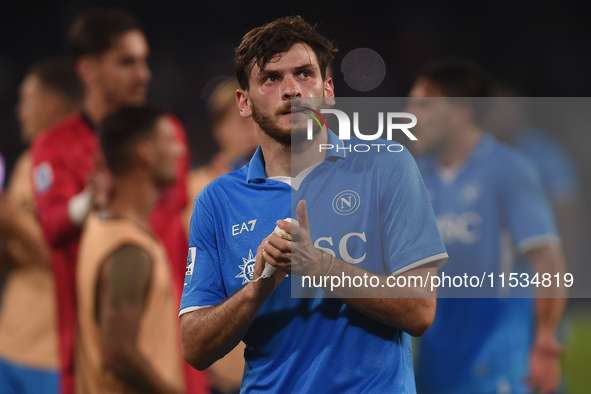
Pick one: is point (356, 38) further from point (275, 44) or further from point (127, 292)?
→ point (275, 44)

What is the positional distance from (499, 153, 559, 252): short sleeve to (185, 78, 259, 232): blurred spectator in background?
2.09 meters

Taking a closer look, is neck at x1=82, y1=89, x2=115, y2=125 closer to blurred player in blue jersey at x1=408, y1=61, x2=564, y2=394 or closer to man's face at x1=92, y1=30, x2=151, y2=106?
man's face at x1=92, y1=30, x2=151, y2=106

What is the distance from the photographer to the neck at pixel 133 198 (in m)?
3.80

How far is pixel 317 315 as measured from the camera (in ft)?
5.94

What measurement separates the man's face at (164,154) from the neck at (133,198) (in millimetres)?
98

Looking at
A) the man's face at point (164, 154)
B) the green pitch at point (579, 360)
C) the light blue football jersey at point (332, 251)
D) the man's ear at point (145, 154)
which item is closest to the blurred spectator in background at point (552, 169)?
the man's face at point (164, 154)

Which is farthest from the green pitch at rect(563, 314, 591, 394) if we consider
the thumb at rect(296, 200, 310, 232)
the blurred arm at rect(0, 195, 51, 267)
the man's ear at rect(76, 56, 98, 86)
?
the thumb at rect(296, 200, 310, 232)

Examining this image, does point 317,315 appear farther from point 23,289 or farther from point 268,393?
point 23,289

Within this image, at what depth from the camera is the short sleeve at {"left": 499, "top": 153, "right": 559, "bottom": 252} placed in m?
4.12

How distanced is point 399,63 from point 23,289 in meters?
8.95

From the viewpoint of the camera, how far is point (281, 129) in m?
1.88

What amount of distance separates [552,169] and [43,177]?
4703mm

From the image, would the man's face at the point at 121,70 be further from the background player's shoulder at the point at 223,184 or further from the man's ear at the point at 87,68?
the background player's shoulder at the point at 223,184

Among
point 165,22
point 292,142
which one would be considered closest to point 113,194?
point 292,142
